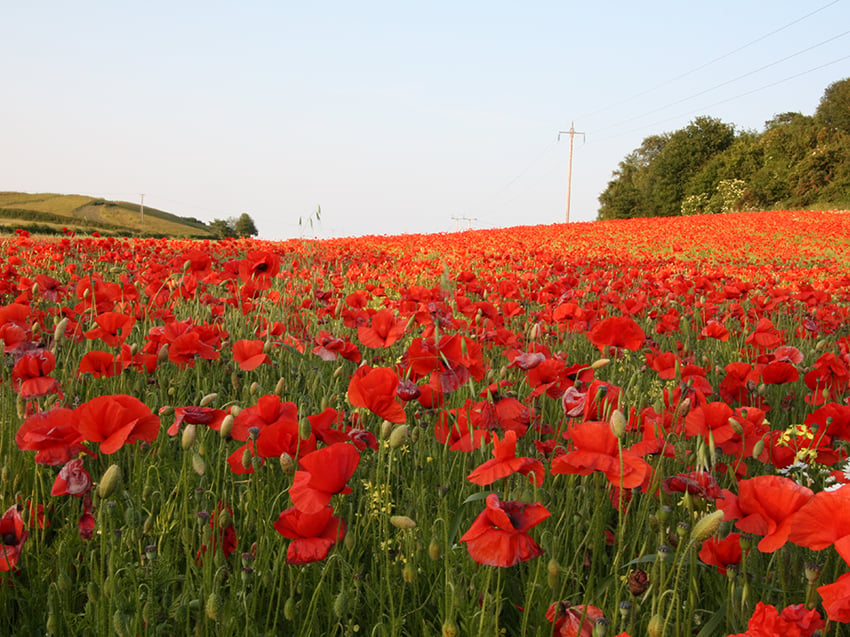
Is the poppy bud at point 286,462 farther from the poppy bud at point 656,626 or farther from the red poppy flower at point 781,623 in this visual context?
the red poppy flower at point 781,623

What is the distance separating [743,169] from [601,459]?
5333 centimetres

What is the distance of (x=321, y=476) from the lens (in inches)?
42.9

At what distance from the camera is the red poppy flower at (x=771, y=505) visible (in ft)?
3.20

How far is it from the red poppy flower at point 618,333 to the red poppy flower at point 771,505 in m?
0.97

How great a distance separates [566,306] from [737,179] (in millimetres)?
50994

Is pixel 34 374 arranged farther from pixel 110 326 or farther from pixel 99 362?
pixel 110 326

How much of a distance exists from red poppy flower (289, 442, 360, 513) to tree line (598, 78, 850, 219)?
39776 mm

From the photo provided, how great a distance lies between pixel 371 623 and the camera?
1400mm

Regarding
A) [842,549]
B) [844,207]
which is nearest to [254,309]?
[842,549]

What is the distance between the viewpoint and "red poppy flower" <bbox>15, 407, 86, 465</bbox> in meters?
1.24

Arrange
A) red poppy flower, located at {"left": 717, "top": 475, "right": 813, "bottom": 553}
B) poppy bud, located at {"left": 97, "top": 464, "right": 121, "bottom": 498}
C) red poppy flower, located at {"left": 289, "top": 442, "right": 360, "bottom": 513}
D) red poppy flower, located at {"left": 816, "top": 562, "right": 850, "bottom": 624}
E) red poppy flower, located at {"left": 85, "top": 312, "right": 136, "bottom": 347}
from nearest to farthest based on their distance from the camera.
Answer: red poppy flower, located at {"left": 816, "top": 562, "right": 850, "bottom": 624} < red poppy flower, located at {"left": 717, "top": 475, "right": 813, "bottom": 553} < red poppy flower, located at {"left": 289, "top": 442, "right": 360, "bottom": 513} < poppy bud, located at {"left": 97, "top": 464, "right": 121, "bottom": 498} < red poppy flower, located at {"left": 85, "top": 312, "right": 136, "bottom": 347}

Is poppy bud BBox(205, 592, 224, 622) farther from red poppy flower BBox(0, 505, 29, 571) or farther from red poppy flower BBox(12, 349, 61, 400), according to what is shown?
red poppy flower BBox(12, 349, 61, 400)

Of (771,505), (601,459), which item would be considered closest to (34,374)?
(601,459)

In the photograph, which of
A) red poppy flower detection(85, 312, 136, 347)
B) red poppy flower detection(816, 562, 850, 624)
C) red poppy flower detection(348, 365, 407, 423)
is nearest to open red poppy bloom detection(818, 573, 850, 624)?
red poppy flower detection(816, 562, 850, 624)
